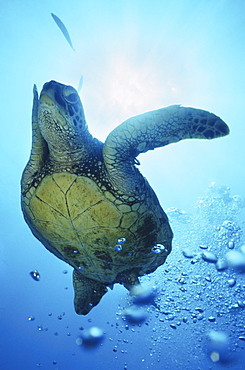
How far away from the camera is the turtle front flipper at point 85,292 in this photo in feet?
11.4

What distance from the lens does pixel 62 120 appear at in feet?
6.62

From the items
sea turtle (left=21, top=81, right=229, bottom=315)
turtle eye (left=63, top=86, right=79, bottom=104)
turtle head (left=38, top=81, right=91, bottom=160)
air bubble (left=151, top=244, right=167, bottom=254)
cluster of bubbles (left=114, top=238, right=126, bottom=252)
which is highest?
turtle eye (left=63, top=86, right=79, bottom=104)

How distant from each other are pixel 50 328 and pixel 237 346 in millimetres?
40278

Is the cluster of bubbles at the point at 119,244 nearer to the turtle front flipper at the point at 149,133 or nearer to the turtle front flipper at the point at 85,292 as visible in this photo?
the turtle front flipper at the point at 149,133

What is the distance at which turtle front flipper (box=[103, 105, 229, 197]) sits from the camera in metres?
1.97

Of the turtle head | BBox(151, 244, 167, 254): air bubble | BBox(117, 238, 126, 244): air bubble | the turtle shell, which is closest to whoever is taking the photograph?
the turtle head

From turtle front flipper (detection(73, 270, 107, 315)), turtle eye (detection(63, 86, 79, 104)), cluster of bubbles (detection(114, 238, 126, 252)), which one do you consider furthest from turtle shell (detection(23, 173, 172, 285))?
turtle eye (detection(63, 86, 79, 104))

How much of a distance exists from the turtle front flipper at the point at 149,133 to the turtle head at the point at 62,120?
0.35m

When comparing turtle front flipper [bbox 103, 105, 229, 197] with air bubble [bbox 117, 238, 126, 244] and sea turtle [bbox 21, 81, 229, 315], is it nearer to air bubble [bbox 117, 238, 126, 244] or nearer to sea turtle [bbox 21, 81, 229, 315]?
sea turtle [bbox 21, 81, 229, 315]

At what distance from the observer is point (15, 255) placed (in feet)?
84.2

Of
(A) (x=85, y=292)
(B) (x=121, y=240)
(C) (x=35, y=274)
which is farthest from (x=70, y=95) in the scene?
(C) (x=35, y=274)

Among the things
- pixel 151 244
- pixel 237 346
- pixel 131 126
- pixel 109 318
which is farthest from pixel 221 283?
pixel 109 318

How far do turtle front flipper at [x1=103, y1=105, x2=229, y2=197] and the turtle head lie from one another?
35 cm

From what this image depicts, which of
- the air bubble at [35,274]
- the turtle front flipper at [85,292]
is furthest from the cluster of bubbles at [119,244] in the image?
the air bubble at [35,274]
